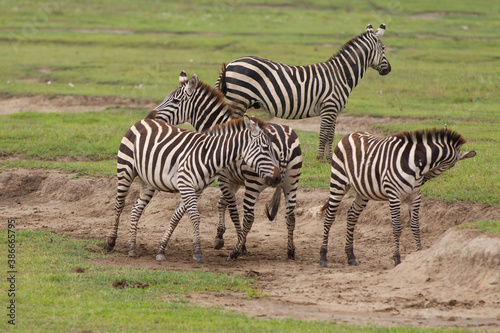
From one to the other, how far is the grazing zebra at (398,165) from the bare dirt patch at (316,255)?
2.70ft

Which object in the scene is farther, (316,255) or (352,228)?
(316,255)

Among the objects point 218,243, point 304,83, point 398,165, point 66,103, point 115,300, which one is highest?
point 304,83

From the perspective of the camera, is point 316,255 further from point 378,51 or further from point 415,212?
point 378,51

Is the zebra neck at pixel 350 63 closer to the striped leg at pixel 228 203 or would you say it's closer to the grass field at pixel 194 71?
the grass field at pixel 194 71

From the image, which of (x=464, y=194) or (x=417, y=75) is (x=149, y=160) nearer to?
(x=464, y=194)

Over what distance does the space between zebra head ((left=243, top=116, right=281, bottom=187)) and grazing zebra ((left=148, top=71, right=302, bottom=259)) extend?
0.26m

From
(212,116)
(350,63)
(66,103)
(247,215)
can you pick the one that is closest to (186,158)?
(247,215)

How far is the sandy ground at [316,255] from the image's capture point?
7.70m

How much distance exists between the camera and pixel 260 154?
9844mm

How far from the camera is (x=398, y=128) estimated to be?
16.5m

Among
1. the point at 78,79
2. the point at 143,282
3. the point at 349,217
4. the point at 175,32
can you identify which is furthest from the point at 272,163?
the point at 175,32

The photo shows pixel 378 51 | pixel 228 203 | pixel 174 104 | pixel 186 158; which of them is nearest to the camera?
pixel 186 158

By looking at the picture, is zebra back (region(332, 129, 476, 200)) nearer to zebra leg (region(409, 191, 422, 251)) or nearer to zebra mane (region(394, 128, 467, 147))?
zebra mane (region(394, 128, 467, 147))

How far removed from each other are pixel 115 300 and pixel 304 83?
7725 millimetres
